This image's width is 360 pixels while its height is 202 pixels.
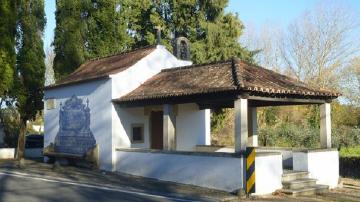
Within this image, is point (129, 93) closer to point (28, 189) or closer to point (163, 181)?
point (163, 181)

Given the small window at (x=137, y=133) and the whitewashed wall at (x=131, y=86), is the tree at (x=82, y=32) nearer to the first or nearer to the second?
the whitewashed wall at (x=131, y=86)

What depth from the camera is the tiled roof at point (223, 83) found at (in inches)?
544

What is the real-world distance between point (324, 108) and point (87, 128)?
30.3 ft

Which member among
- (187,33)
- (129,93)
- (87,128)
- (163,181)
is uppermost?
(187,33)

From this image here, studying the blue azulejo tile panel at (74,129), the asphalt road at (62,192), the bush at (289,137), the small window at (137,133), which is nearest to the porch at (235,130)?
the small window at (137,133)

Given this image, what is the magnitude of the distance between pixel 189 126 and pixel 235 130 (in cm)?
666

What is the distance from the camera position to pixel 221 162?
13859 millimetres

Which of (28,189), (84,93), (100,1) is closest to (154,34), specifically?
(100,1)

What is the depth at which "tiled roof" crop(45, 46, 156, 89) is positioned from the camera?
19.0m

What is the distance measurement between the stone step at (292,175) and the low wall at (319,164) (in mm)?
271

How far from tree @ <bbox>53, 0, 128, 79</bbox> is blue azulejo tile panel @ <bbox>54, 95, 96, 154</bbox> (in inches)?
207

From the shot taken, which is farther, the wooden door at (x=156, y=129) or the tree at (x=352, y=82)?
the tree at (x=352, y=82)

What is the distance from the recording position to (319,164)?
51.0 feet

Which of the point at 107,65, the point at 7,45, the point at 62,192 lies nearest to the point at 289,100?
the point at 62,192
